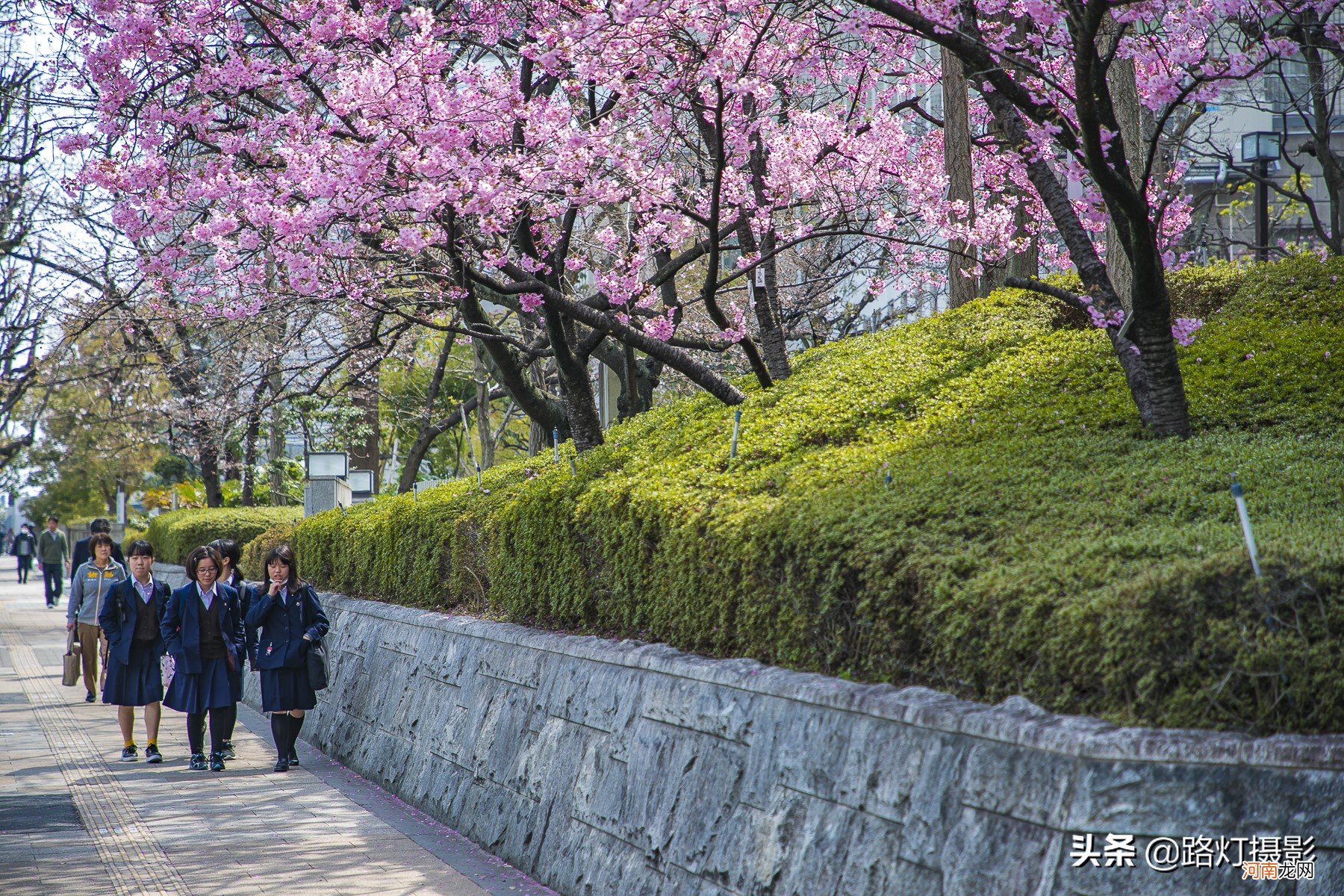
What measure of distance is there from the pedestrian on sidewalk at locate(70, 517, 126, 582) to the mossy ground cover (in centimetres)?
362

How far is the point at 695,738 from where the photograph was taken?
5.55 meters

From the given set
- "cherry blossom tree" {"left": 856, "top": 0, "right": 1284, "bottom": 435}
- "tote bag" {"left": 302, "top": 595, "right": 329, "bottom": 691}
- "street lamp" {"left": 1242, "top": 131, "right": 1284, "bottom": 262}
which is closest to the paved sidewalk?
"tote bag" {"left": 302, "top": 595, "right": 329, "bottom": 691}

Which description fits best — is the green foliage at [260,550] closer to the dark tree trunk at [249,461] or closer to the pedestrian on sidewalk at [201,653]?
the dark tree trunk at [249,461]

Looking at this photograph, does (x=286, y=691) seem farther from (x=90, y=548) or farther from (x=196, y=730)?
(x=90, y=548)

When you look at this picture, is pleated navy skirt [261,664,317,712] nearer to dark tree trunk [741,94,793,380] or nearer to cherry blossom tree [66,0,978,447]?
cherry blossom tree [66,0,978,447]

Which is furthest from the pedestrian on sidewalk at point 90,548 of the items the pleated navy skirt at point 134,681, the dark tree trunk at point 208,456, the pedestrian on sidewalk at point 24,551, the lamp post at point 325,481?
the pedestrian on sidewalk at point 24,551

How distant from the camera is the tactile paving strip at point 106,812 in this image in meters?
6.44

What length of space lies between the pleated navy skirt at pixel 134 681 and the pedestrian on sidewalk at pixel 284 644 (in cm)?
85

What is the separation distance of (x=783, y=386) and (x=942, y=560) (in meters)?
5.05

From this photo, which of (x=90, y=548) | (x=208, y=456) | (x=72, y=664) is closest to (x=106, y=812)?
(x=72, y=664)

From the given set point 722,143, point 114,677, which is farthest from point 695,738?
point 114,677

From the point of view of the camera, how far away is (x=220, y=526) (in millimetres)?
22953

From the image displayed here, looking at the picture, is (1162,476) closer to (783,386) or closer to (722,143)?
(722,143)

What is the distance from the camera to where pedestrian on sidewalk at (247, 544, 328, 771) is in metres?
10.1
